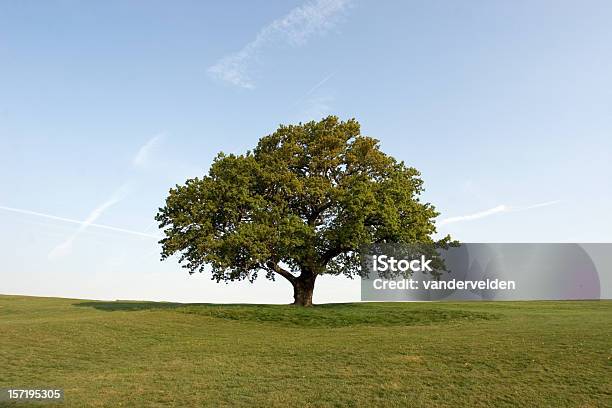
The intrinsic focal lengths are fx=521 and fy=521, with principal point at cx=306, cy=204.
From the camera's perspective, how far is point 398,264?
45.3 m

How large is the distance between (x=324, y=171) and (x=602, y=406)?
3362 centimetres

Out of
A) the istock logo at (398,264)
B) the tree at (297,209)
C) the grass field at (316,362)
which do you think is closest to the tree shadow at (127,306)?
the tree at (297,209)

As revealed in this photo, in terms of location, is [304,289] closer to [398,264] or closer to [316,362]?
[398,264]

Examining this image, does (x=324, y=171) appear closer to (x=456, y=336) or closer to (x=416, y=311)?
(x=416, y=311)

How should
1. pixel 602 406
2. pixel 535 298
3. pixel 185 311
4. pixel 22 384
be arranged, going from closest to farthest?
pixel 602 406, pixel 22 384, pixel 185 311, pixel 535 298

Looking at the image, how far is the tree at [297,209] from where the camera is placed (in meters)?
42.1

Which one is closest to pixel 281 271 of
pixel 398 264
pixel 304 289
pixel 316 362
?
pixel 304 289

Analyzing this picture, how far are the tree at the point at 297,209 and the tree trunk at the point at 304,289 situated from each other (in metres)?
0.09

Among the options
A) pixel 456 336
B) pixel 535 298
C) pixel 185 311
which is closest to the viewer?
pixel 456 336

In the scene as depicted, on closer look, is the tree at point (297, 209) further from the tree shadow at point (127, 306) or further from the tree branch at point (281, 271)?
the tree shadow at point (127, 306)

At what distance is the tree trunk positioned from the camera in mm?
46125

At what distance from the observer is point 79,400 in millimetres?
17297

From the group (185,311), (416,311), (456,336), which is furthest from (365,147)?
(456,336)

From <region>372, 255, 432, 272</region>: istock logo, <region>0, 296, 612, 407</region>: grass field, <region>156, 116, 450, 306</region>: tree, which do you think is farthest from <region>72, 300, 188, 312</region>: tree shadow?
<region>372, 255, 432, 272</region>: istock logo
